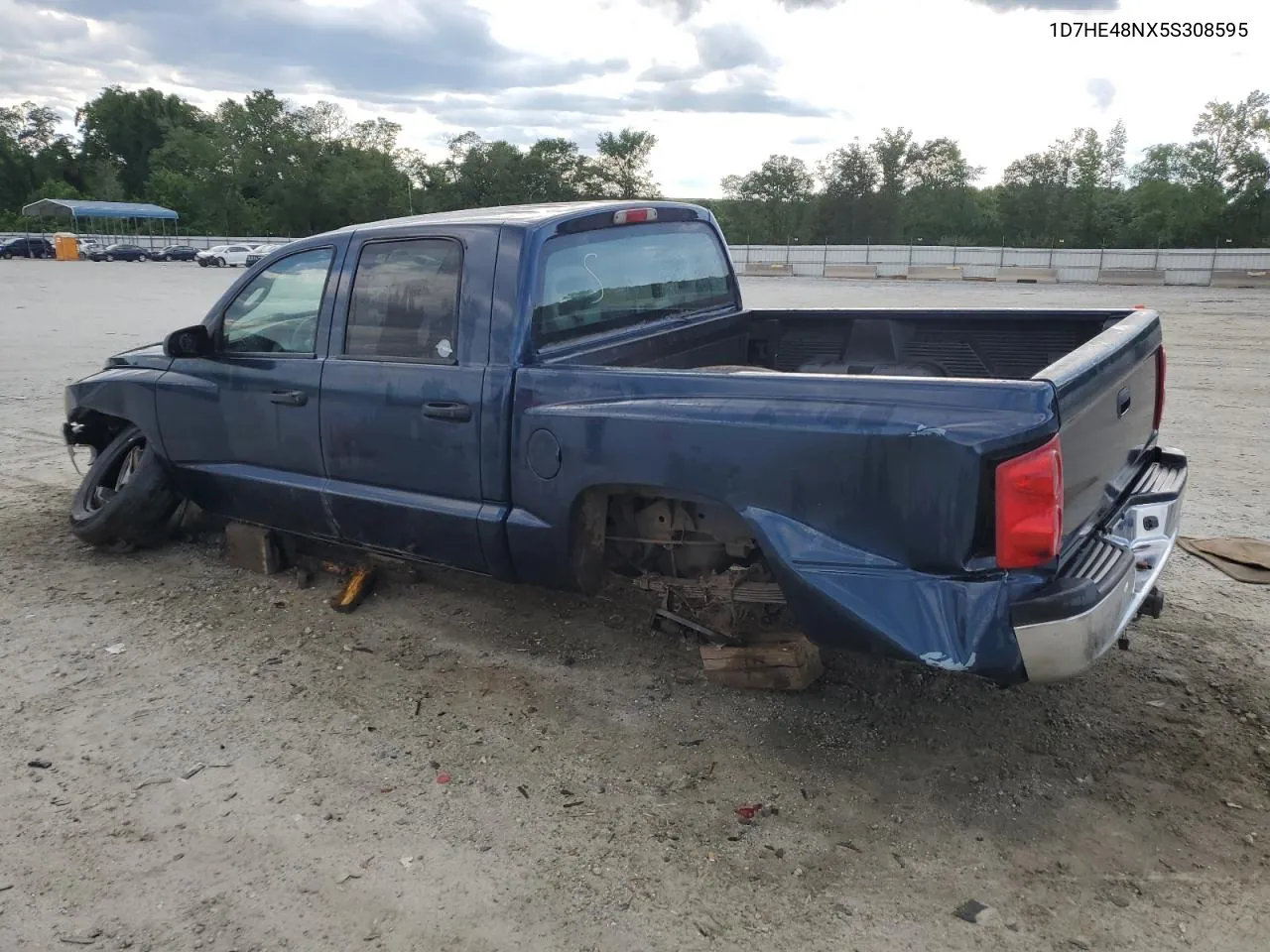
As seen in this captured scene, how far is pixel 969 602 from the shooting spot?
2762mm

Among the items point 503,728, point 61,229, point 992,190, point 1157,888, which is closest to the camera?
point 1157,888

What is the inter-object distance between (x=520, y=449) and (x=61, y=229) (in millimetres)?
89426

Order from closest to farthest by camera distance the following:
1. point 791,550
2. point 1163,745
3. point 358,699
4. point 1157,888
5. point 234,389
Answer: point 1157,888 < point 791,550 < point 1163,745 < point 358,699 < point 234,389

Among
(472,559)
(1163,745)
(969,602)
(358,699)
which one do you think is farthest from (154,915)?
(1163,745)

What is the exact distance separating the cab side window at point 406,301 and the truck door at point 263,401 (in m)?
0.20

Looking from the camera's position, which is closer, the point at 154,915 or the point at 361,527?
the point at 154,915

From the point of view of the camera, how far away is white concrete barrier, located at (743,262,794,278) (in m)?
42.4

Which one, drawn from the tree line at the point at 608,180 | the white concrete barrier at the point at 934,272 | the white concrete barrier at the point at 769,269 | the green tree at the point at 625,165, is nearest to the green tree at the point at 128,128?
the tree line at the point at 608,180

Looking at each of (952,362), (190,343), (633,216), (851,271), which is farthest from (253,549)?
(851,271)

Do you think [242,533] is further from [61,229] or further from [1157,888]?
[61,229]

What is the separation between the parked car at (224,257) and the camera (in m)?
48.1

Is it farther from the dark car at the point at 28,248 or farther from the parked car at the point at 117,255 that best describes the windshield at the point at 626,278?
the dark car at the point at 28,248

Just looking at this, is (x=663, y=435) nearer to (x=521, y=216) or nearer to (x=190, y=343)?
(x=521, y=216)

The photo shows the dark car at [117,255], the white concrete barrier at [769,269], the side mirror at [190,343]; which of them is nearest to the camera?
the side mirror at [190,343]
